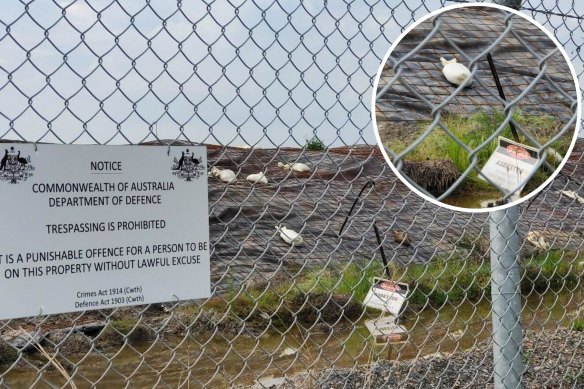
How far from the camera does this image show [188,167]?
250 centimetres

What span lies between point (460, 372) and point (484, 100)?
Answer: 1947mm

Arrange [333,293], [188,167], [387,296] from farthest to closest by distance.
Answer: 1. [333,293]
2. [387,296]
3. [188,167]

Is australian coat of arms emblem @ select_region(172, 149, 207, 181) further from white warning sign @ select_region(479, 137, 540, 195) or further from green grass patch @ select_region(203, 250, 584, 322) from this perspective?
green grass patch @ select_region(203, 250, 584, 322)

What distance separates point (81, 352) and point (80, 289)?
4.09m

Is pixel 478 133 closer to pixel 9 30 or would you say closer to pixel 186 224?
pixel 186 224

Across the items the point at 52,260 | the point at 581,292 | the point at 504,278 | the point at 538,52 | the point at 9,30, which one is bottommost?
the point at 581,292

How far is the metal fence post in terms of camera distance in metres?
3.31

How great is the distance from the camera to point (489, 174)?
295cm

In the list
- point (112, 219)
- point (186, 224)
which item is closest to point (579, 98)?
point (186, 224)

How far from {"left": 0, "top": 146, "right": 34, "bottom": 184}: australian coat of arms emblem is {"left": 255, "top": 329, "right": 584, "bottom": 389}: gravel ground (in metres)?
2.20

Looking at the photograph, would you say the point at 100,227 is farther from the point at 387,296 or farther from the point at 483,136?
the point at 387,296

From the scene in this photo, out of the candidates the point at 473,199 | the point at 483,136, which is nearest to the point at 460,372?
the point at 473,199

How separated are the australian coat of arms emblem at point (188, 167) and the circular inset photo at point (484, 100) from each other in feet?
2.32

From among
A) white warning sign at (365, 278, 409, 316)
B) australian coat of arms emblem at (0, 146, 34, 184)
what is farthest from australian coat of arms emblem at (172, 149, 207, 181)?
white warning sign at (365, 278, 409, 316)
